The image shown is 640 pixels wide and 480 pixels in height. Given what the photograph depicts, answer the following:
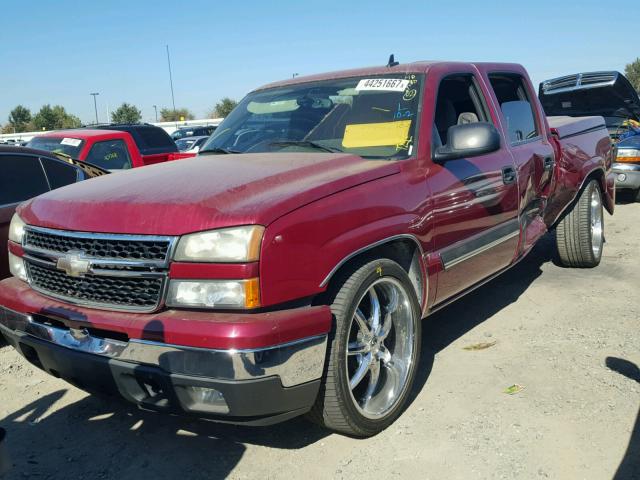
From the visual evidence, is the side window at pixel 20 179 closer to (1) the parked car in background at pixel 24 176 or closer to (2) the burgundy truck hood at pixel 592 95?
(1) the parked car in background at pixel 24 176

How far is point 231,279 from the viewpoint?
2.39m

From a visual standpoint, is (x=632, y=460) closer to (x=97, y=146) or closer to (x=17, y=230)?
(x=17, y=230)

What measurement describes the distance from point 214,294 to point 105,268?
0.54m

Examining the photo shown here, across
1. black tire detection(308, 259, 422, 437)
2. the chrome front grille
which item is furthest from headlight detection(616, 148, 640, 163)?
the chrome front grille

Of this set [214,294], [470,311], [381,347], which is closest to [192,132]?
[470,311]

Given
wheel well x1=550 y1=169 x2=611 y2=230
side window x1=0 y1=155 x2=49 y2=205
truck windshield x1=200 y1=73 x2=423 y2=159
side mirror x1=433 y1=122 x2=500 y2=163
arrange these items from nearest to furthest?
1. side mirror x1=433 y1=122 x2=500 y2=163
2. truck windshield x1=200 y1=73 x2=423 y2=159
3. side window x1=0 y1=155 x2=49 y2=205
4. wheel well x1=550 y1=169 x2=611 y2=230

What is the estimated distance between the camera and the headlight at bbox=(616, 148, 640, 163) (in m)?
9.49

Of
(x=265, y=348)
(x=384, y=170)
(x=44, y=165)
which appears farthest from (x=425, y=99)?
(x=44, y=165)

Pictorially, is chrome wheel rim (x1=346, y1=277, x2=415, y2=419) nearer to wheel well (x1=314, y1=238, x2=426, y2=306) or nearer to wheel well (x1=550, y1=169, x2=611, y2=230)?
wheel well (x1=314, y1=238, x2=426, y2=306)

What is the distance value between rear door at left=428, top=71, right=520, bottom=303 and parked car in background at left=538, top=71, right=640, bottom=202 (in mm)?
6373

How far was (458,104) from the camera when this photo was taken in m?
4.38

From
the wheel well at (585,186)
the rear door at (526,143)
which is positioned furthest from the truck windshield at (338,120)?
the wheel well at (585,186)

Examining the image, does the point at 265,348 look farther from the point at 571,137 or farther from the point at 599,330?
the point at 571,137

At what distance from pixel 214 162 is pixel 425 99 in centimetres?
131
